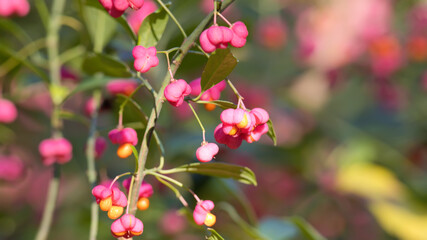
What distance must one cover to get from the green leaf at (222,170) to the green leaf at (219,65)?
0.12m

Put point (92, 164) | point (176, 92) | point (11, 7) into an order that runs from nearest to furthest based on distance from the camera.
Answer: point (176, 92) < point (92, 164) < point (11, 7)

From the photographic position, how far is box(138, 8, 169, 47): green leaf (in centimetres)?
68

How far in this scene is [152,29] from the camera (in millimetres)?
688

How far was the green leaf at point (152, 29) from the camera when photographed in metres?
0.68

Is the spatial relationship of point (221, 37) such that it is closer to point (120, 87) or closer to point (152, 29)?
point (152, 29)

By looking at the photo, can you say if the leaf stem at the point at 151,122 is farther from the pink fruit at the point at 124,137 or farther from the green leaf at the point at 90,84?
the green leaf at the point at 90,84

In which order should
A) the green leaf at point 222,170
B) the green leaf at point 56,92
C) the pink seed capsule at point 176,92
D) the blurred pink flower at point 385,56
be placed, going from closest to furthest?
the pink seed capsule at point 176,92, the green leaf at point 222,170, the green leaf at point 56,92, the blurred pink flower at point 385,56

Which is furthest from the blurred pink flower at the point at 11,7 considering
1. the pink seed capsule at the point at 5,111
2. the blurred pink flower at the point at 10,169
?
the blurred pink flower at the point at 10,169

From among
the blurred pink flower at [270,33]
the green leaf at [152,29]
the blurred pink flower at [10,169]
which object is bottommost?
the blurred pink flower at [10,169]

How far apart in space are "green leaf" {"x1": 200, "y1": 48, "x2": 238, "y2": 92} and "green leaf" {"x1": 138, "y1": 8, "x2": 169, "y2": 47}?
0.11 m

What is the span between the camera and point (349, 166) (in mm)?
2137

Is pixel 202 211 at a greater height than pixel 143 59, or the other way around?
pixel 143 59

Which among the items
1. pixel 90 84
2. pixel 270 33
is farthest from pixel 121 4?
pixel 270 33

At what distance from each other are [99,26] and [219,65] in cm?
52
